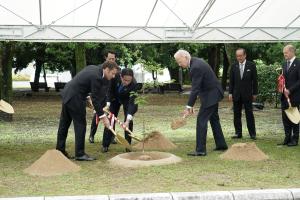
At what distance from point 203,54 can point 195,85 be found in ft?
89.9

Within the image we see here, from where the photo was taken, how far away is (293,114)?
9469mm

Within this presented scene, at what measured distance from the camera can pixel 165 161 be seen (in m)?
8.00

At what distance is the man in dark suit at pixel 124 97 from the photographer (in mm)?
8883

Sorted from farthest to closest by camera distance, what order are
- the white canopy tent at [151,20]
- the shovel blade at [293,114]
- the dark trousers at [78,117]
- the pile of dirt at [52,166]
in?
1. the white canopy tent at [151,20]
2. the shovel blade at [293,114]
3. the dark trousers at [78,117]
4. the pile of dirt at [52,166]

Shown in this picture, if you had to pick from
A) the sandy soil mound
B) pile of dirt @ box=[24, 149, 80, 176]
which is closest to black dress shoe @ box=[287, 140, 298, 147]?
the sandy soil mound

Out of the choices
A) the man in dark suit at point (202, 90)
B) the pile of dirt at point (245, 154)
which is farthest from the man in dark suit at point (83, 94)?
the pile of dirt at point (245, 154)

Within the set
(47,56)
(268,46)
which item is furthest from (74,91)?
(47,56)

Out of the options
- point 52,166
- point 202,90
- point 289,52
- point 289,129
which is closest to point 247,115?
point 289,129

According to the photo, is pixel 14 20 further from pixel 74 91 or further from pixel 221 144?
pixel 221 144

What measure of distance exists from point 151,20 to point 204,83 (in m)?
2.84

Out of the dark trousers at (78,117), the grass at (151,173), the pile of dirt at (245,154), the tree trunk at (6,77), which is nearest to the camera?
the grass at (151,173)

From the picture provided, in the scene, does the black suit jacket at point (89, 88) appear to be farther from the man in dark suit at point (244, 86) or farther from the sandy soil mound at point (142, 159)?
the man in dark suit at point (244, 86)

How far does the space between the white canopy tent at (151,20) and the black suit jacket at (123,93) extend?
7.20 feet

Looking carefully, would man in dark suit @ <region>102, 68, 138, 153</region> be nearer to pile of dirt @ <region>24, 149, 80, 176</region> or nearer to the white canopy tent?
pile of dirt @ <region>24, 149, 80, 176</region>
